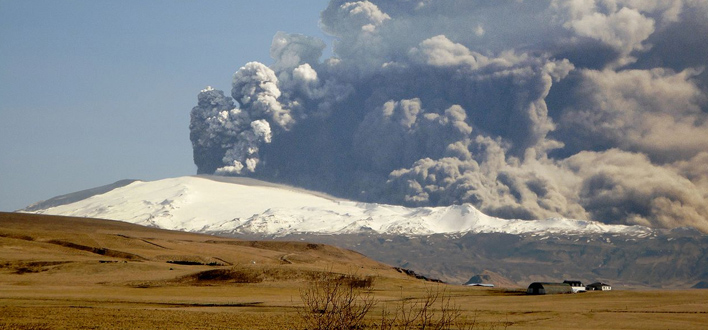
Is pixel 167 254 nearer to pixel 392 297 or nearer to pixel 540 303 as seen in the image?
pixel 392 297

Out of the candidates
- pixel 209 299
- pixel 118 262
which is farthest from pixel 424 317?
pixel 118 262

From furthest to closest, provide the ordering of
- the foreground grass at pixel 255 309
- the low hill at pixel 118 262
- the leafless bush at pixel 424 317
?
1. the low hill at pixel 118 262
2. the foreground grass at pixel 255 309
3. the leafless bush at pixel 424 317

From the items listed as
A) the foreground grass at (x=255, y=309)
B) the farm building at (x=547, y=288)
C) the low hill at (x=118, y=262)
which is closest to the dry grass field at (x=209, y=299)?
the foreground grass at (x=255, y=309)

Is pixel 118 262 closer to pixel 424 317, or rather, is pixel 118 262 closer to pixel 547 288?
pixel 547 288

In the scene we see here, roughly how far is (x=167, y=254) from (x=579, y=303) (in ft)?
348

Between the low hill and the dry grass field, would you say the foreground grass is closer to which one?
the dry grass field

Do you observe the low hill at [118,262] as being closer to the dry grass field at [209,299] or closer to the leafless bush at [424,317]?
the dry grass field at [209,299]

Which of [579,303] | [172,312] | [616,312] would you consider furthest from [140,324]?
[579,303]

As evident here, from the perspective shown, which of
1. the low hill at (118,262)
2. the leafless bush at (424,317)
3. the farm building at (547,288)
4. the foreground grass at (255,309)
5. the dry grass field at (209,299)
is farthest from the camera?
the low hill at (118,262)

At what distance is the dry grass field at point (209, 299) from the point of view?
65812mm

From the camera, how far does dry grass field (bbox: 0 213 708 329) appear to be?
216 ft

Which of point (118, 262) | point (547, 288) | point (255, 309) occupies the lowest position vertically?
point (255, 309)

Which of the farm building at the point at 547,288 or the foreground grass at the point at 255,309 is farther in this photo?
the farm building at the point at 547,288

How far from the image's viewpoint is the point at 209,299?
9162 centimetres
